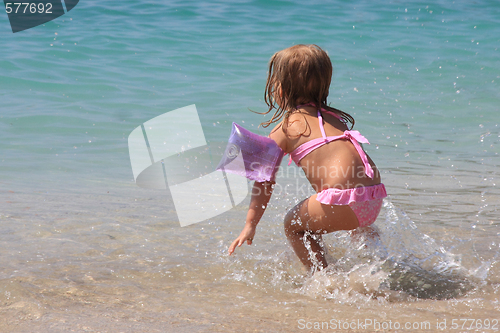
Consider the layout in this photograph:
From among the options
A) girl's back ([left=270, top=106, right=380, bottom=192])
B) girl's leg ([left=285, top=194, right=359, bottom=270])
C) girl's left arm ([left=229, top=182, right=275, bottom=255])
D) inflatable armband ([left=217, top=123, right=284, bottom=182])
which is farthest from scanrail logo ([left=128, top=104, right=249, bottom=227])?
girl's leg ([left=285, top=194, right=359, bottom=270])

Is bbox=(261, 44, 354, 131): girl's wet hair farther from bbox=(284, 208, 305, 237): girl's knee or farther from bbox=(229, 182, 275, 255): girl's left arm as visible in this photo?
bbox=(284, 208, 305, 237): girl's knee

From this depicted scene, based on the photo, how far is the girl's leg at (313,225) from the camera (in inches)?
99.3

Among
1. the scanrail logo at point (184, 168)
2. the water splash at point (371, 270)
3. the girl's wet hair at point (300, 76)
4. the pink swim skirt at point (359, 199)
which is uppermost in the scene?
the girl's wet hair at point (300, 76)

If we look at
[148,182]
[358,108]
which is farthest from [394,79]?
[148,182]

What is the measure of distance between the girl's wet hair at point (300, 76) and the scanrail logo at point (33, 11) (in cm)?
1171

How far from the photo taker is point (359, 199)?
2516 mm

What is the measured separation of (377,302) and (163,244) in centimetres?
138

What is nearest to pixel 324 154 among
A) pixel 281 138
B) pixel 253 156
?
pixel 281 138

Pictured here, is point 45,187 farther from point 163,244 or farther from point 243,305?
point 243,305

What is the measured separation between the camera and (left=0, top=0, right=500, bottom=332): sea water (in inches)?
88.1

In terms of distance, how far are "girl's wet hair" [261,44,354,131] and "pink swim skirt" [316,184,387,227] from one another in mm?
419

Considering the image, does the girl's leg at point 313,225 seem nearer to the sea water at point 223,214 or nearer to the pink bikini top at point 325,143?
the sea water at point 223,214

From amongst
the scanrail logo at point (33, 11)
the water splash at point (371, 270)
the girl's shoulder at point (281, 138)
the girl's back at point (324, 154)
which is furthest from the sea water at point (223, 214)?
the scanrail logo at point (33, 11)

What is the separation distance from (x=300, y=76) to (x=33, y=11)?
13940 mm
